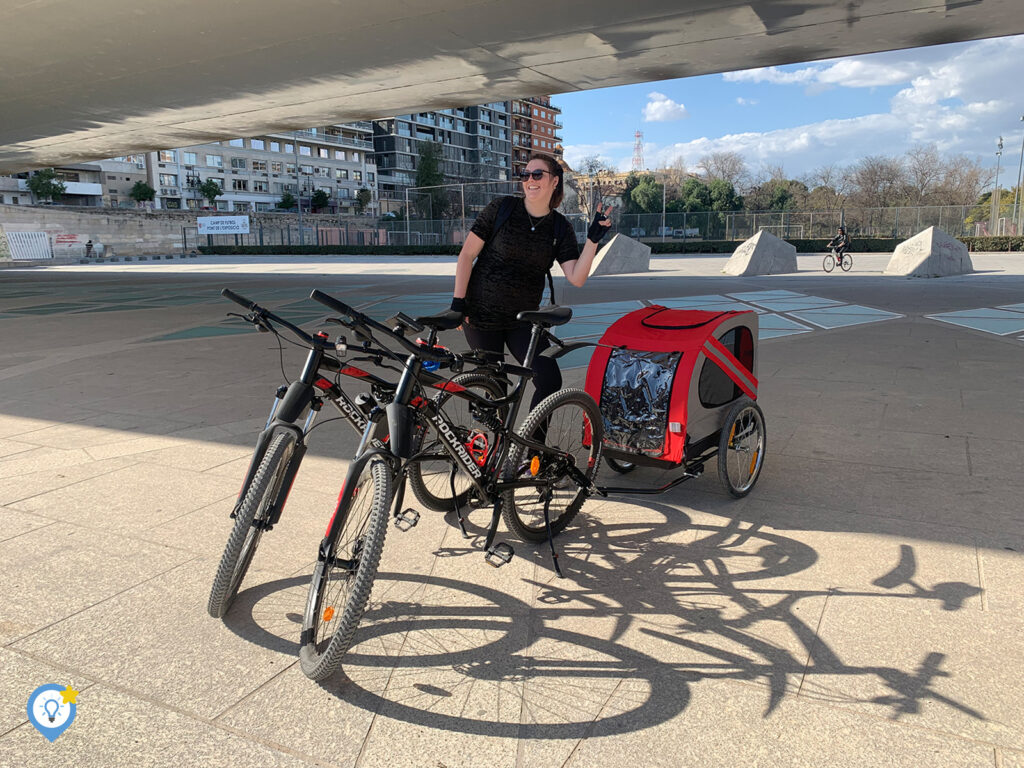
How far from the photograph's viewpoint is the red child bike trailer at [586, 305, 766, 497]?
3846 mm

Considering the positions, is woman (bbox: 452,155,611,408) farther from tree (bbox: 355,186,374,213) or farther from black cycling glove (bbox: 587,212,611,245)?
tree (bbox: 355,186,374,213)

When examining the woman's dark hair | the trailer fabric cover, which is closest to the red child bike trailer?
the trailer fabric cover

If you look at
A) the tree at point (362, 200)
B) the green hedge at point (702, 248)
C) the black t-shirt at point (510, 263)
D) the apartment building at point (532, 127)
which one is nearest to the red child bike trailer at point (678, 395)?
the black t-shirt at point (510, 263)

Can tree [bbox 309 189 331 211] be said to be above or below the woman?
above

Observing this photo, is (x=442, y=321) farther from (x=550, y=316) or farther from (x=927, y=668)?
(x=927, y=668)

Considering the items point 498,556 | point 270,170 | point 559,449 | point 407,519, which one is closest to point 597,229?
point 559,449

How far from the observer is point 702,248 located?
43406 millimetres

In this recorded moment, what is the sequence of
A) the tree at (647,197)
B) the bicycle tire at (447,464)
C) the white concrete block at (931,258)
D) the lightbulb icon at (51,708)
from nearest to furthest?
the lightbulb icon at (51,708), the bicycle tire at (447,464), the white concrete block at (931,258), the tree at (647,197)

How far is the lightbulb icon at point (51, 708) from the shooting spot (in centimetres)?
231

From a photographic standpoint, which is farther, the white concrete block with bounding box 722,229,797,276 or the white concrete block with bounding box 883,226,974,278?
the white concrete block with bounding box 722,229,797,276

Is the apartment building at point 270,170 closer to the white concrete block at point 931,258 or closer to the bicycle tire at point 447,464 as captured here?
the white concrete block at point 931,258

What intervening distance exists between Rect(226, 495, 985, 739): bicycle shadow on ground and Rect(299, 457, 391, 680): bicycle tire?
0.14m

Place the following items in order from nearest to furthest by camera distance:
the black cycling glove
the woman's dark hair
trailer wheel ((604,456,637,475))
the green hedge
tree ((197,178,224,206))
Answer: the black cycling glove < the woman's dark hair < trailer wheel ((604,456,637,475)) < the green hedge < tree ((197,178,224,206))

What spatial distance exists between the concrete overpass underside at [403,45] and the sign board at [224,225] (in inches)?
1403
